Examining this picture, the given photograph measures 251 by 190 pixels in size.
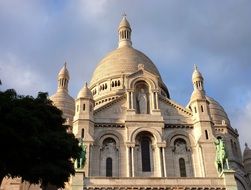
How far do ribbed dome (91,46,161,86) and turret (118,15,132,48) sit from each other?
3.99 meters

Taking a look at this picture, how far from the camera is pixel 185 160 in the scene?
36719mm

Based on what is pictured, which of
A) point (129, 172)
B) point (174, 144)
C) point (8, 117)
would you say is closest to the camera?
point (8, 117)

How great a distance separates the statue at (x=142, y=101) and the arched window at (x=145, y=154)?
2876 millimetres

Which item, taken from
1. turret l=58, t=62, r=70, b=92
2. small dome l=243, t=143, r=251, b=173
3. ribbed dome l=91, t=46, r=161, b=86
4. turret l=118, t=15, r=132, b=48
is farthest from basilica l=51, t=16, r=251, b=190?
turret l=118, t=15, r=132, b=48

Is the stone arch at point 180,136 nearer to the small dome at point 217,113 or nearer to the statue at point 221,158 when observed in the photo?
Result: the statue at point 221,158

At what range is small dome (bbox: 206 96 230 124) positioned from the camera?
50.0 metres

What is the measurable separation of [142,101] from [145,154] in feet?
17.7

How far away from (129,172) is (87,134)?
185 inches

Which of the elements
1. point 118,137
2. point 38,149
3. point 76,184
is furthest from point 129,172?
point 38,149

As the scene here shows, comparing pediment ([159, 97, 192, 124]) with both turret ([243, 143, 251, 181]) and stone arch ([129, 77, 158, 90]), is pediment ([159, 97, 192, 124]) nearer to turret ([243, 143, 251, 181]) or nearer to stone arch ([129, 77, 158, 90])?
stone arch ([129, 77, 158, 90])

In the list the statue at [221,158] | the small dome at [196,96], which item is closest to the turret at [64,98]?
the small dome at [196,96]

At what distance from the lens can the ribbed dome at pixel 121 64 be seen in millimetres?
54281

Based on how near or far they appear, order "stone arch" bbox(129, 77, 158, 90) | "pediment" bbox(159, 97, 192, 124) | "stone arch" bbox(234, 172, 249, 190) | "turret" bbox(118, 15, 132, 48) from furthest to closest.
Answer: "turret" bbox(118, 15, 132, 48), "stone arch" bbox(234, 172, 249, 190), "stone arch" bbox(129, 77, 158, 90), "pediment" bbox(159, 97, 192, 124)

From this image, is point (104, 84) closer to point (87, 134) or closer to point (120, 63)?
point (120, 63)
